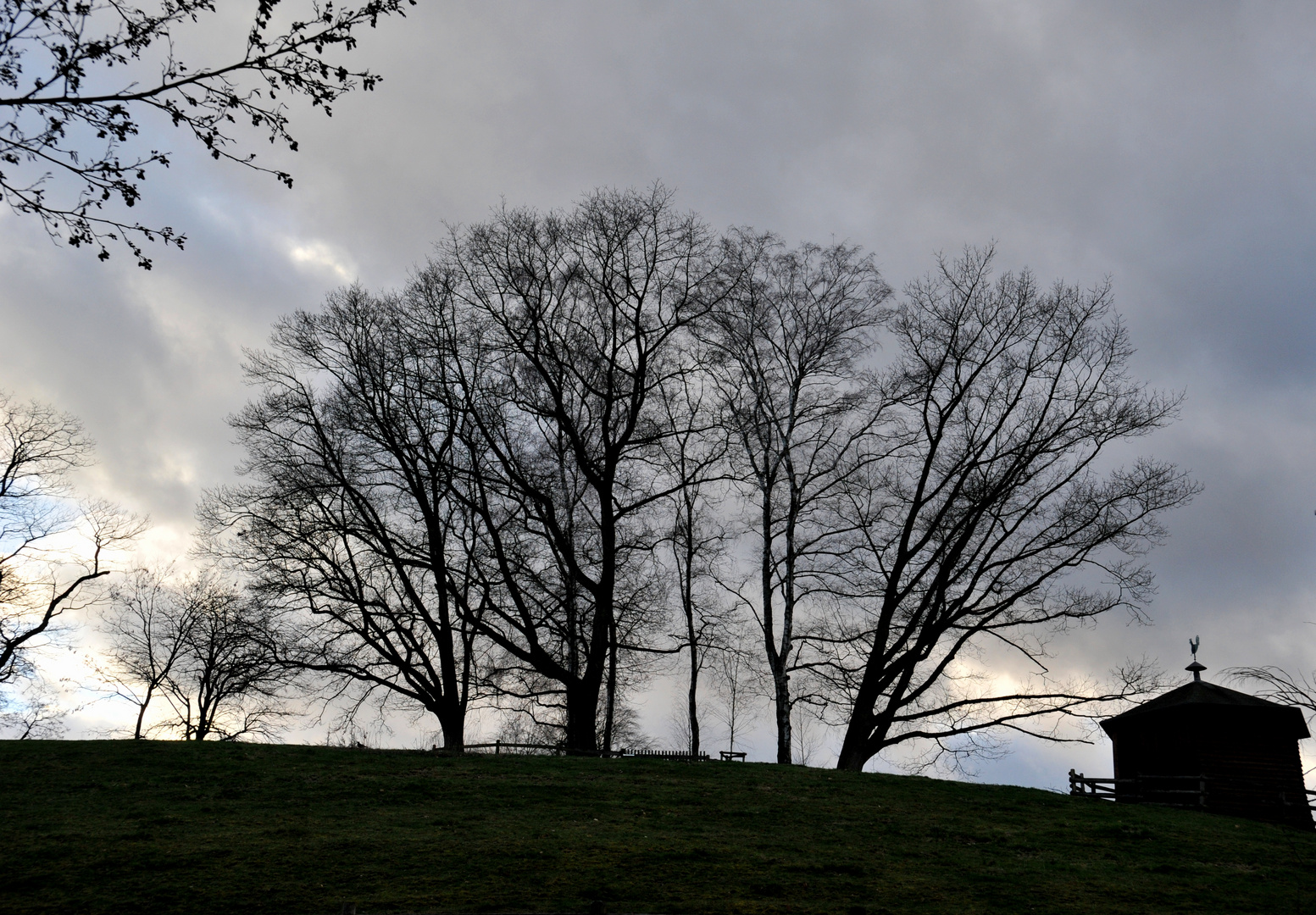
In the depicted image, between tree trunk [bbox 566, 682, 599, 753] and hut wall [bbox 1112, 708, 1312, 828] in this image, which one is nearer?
hut wall [bbox 1112, 708, 1312, 828]

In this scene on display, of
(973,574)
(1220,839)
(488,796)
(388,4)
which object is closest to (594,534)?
(973,574)

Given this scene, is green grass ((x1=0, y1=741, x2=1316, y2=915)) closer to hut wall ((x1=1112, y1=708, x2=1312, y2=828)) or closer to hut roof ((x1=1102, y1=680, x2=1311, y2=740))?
hut wall ((x1=1112, y1=708, x2=1312, y2=828))

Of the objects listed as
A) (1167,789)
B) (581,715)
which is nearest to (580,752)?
(581,715)

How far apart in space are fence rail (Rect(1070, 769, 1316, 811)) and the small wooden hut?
0.02 meters

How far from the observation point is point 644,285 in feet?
86.1

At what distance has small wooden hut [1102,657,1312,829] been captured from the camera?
2356cm

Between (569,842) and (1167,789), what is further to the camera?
(1167,789)

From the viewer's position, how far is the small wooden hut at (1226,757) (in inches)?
928

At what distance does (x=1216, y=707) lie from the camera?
80.6 ft

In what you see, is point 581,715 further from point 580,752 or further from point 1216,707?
point 1216,707

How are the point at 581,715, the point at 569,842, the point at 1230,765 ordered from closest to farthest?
the point at 569,842
the point at 1230,765
the point at 581,715

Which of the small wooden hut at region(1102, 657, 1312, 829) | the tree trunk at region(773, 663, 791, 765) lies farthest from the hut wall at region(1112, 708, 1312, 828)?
the tree trunk at region(773, 663, 791, 765)

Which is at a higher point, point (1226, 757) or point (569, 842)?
point (1226, 757)

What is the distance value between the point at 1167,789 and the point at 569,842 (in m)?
18.1
